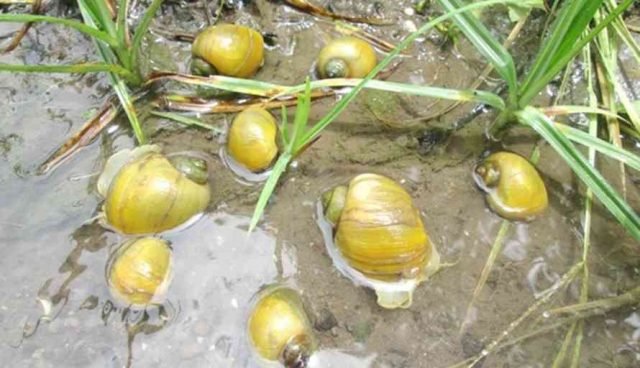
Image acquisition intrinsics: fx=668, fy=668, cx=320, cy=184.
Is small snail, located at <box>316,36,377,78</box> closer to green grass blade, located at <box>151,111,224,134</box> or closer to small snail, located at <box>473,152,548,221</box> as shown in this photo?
green grass blade, located at <box>151,111,224,134</box>

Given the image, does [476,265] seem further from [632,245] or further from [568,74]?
→ [568,74]

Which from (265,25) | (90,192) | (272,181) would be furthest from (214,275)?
(265,25)

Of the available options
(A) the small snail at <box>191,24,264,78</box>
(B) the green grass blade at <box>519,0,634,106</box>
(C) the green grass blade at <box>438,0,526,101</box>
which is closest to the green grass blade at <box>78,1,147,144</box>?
(A) the small snail at <box>191,24,264,78</box>

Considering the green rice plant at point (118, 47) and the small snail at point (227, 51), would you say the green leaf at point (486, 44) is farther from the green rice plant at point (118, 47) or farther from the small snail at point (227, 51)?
the green rice plant at point (118, 47)

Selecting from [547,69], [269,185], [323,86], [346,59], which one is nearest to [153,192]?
[269,185]

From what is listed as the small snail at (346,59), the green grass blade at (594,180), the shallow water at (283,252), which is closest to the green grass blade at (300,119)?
the shallow water at (283,252)

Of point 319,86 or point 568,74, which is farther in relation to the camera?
point 568,74
